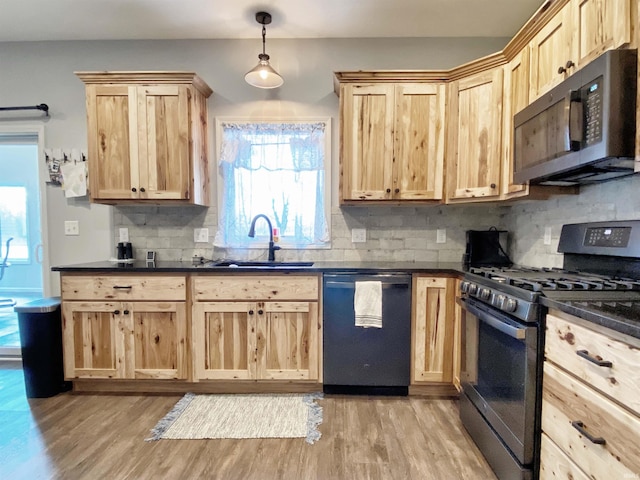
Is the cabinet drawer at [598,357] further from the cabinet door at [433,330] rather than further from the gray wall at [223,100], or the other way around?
the gray wall at [223,100]

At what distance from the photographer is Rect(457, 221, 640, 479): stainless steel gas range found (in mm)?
1269

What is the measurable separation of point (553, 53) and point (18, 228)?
4701mm

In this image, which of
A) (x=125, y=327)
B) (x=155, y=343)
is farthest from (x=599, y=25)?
(x=125, y=327)

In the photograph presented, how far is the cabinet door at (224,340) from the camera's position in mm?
2205

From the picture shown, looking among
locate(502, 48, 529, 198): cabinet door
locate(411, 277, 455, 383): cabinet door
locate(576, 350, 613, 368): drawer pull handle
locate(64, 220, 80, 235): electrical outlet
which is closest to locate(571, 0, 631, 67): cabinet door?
locate(502, 48, 529, 198): cabinet door

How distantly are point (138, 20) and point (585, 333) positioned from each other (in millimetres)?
3356

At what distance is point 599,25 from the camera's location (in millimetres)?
1321

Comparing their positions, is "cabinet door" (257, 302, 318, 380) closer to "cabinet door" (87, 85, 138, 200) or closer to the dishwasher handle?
the dishwasher handle

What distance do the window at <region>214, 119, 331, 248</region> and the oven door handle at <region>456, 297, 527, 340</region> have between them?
1.25 meters

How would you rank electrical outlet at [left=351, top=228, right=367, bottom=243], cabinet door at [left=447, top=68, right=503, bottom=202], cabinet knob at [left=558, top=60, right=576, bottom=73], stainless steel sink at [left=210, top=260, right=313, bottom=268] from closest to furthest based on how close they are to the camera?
cabinet knob at [left=558, top=60, right=576, bottom=73] < cabinet door at [left=447, top=68, right=503, bottom=202] < stainless steel sink at [left=210, top=260, right=313, bottom=268] < electrical outlet at [left=351, top=228, right=367, bottom=243]

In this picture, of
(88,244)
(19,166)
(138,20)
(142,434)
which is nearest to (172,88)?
(138,20)

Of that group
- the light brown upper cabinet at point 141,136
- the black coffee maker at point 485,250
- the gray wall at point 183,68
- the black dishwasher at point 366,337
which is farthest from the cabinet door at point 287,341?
the black coffee maker at point 485,250

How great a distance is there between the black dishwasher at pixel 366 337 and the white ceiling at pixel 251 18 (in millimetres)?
1942

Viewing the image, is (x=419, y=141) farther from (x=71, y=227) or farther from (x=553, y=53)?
(x=71, y=227)
